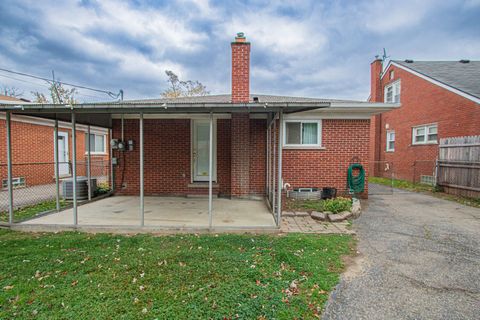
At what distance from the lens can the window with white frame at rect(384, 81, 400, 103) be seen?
14.1 metres

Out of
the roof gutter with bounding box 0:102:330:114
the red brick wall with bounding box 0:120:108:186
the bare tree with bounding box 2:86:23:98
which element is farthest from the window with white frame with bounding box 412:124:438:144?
the bare tree with bounding box 2:86:23:98

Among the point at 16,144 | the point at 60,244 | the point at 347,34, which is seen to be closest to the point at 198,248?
the point at 60,244

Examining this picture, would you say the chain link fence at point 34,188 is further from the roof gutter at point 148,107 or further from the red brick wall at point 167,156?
the roof gutter at point 148,107

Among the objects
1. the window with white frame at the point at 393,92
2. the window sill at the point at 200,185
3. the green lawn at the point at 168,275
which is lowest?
the green lawn at the point at 168,275

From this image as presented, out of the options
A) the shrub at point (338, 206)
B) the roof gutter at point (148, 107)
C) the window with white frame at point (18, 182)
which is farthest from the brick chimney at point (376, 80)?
the window with white frame at point (18, 182)

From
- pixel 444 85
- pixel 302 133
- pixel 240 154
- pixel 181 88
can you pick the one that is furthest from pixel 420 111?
pixel 181 88

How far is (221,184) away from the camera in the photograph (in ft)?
25.2

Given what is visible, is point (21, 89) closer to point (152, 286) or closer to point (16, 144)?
point (16, 144)

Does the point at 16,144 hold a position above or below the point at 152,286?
above

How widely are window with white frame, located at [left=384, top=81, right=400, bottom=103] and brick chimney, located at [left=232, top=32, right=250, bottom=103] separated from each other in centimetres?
1169

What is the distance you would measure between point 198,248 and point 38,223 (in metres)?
3.57

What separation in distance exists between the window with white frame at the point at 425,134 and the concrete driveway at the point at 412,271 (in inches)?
277

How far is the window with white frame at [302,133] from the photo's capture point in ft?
24.8

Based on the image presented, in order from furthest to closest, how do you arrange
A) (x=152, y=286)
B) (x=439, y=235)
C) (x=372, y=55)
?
(x=372, y=55)
(x=439, y=235)
(x=152, y=286)
